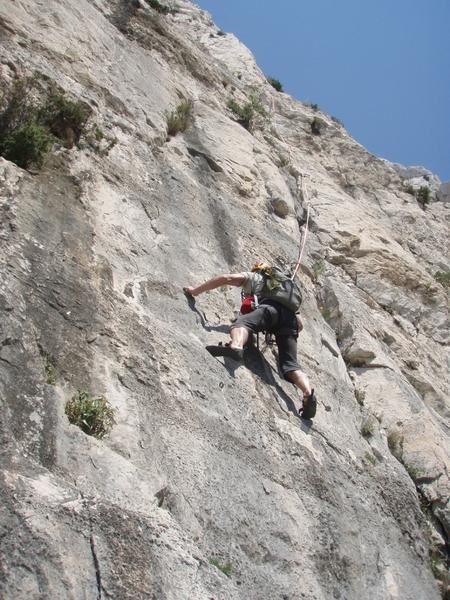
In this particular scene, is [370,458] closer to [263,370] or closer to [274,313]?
[263,370]

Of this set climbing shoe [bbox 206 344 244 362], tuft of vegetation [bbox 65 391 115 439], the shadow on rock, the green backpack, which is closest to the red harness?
the green backpack

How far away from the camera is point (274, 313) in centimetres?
801

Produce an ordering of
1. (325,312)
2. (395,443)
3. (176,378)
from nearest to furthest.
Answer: (176,378), (395,443), (325,312)

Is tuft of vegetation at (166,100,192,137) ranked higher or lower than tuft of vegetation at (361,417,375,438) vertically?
higher

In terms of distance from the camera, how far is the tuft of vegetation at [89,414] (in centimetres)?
516

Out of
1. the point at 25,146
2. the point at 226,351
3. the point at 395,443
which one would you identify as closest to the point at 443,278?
the point at 395,443

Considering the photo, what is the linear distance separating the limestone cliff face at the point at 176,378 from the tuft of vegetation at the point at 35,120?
0.19 meters

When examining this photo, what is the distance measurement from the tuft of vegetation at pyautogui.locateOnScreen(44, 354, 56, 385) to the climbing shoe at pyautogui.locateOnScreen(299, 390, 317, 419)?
3.11 meters

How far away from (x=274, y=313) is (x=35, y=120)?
328cm

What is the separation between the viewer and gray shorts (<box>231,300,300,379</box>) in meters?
7.95

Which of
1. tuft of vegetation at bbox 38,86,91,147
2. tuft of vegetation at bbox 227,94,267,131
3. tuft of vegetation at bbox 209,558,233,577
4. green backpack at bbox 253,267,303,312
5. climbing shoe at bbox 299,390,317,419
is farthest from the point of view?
tuft of vegetation at bbox 227,94,267,131

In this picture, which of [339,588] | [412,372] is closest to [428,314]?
[412,372]

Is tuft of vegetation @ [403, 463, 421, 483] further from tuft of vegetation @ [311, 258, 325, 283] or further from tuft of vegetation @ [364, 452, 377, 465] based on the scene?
tuft of vegetation @ [311, 258, 325, 283]

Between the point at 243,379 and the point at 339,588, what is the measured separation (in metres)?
2.18
